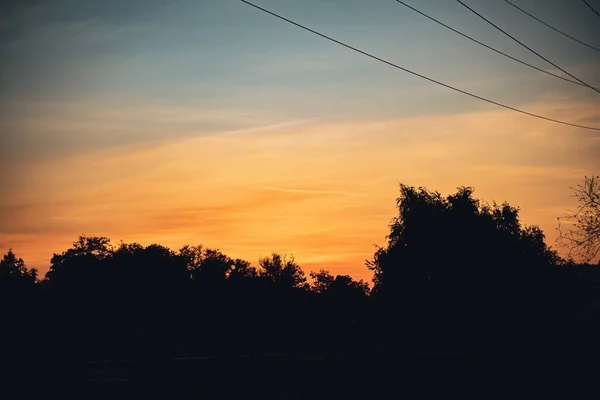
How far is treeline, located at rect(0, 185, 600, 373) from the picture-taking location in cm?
2992

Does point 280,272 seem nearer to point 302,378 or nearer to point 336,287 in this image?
point 336,287

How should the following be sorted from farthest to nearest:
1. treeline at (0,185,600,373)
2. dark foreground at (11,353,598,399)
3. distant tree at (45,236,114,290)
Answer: distant tree at (45,236,114,290)
treeline at (0,185,600,373)
dark foreground at (11,353,598,399)

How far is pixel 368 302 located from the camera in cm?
6400

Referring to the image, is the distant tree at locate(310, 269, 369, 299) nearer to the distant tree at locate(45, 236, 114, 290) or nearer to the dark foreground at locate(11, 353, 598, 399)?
the distant tree at locate(45, 236, 114, 290)

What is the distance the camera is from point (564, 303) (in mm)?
30734

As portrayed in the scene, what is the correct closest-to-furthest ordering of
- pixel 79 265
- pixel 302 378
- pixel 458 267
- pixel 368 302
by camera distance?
pixel 302 378, pixel 458 267, pixel 368 302, pixel 79 265

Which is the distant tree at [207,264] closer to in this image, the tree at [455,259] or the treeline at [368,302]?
the treeline at [368,302]

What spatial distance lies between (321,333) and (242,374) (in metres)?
72.3

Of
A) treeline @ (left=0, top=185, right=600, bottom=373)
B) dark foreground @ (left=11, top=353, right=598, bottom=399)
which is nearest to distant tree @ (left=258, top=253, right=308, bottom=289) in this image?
treeline @ (left=0, top=185, right=600, bottom=373)

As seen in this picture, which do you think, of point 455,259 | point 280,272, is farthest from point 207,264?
point 455,259

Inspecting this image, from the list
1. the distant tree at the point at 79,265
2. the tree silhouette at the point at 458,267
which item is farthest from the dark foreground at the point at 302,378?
the distant tree at the point at 79,265

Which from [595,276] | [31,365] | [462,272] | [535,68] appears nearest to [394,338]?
[462,272]

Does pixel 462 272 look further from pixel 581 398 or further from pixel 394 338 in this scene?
pixel 581 398

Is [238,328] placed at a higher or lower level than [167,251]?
lower
